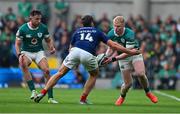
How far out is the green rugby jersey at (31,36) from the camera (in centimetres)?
2192

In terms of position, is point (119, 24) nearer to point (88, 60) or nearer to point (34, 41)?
point (88, 60)

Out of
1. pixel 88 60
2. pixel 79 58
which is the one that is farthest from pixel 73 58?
pixel 88 60

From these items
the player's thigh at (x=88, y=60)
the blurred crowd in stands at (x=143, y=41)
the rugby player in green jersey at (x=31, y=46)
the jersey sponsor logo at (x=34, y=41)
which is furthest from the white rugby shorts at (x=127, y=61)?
the blurred crowd in stands at (x=143, y=41)

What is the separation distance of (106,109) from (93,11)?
22.5 metres

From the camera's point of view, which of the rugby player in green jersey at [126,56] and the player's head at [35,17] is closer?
the rugby player in green jersey at [126,56]

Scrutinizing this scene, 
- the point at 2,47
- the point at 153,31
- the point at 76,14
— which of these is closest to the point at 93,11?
the point at 76,14

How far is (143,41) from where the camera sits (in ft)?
118

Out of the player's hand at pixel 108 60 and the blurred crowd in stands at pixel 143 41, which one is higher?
the player's hand at pixel 108 60

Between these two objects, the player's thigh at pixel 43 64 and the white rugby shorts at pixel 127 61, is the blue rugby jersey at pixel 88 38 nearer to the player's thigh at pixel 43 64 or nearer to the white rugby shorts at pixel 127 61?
the white rugby shorts at pixel 127 61

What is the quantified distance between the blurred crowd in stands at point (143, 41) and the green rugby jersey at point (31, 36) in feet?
40.6

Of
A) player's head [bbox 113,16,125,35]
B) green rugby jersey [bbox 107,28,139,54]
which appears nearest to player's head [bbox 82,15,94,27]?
player's head [bbox 113,16,125,35]

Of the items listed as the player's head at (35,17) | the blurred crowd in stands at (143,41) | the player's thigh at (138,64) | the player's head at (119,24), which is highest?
the player's head at (35,17)

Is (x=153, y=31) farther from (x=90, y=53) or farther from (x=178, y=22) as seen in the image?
(x=90, y=53)

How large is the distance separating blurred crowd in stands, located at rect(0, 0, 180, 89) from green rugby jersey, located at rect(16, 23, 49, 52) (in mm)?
12365
